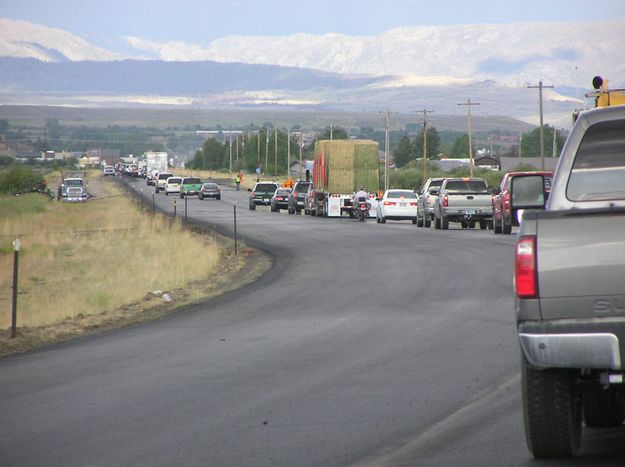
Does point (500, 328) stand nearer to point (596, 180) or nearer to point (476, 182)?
point (596, 180)

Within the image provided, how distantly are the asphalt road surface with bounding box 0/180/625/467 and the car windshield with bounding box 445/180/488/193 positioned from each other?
25759mm

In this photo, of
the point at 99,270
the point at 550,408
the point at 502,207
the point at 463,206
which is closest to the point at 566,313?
the point at 550,408

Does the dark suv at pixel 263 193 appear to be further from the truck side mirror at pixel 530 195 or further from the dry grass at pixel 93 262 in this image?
the truck side mirror at pixel 530 195

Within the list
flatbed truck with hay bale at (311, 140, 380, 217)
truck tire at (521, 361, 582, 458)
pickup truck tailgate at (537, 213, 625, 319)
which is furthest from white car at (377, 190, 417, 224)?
pickup truck tailgate at (537, 213, 625, 319)

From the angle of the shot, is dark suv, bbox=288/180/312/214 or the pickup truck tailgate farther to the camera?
dark suv, bbox=288/180/312/214

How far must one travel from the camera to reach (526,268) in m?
8.17

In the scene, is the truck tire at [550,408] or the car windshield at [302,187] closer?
the truck tire at [550,408]

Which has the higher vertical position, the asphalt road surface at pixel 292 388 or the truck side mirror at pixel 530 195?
the truck side mirror at pixel 530 195

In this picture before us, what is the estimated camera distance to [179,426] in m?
10.4

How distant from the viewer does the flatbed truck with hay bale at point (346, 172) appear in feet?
211

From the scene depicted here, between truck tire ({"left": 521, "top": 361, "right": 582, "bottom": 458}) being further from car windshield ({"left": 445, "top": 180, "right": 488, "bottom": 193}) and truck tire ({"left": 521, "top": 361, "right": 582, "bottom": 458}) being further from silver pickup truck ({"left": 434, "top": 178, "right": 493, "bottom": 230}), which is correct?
car windshield ({"left": 445, "top": 180, "right": 488, "bottom": 193})

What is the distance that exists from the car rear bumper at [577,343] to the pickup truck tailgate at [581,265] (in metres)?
0.06

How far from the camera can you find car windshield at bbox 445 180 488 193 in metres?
49.3

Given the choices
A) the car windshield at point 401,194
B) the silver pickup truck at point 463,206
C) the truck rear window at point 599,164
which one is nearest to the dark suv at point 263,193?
the car windshield at point 401,194
